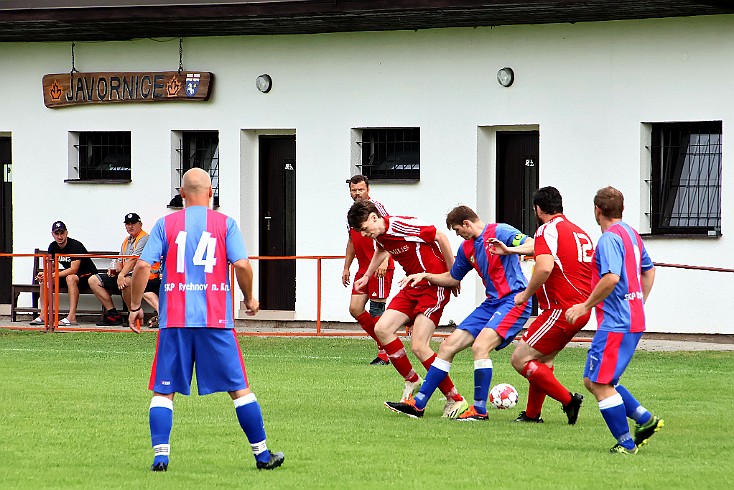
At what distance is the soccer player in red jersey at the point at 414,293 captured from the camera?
12102 mm

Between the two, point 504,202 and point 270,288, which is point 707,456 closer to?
point 504,202

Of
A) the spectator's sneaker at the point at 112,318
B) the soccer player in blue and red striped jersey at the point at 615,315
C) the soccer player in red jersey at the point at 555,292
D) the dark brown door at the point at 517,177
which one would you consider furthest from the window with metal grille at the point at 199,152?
the soccer player in blue and red striped jersey at the point at 615,315

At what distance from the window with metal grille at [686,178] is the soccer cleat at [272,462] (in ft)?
37.5

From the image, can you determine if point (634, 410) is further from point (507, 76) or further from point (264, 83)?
point (264, 83)

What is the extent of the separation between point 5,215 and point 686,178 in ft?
36.2

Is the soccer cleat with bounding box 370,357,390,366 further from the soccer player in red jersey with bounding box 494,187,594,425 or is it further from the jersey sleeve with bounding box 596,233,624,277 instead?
the jersey sleeve with bounding box 596,233,624,277

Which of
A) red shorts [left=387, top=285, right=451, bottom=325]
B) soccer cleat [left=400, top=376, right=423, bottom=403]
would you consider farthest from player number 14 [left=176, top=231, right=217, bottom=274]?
soccer cleat [left=400, top=376, right=423, bottom=403]

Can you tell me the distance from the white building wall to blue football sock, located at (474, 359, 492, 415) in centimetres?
792

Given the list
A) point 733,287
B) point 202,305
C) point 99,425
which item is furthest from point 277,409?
point 733,287

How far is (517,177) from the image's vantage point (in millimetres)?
21125

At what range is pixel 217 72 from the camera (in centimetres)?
2256

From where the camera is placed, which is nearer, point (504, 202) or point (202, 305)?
point (202, 305)

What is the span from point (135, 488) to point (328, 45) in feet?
46.4

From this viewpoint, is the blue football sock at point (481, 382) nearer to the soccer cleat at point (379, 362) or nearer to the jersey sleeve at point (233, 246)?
the jersey sleeve at point (233, 246)
